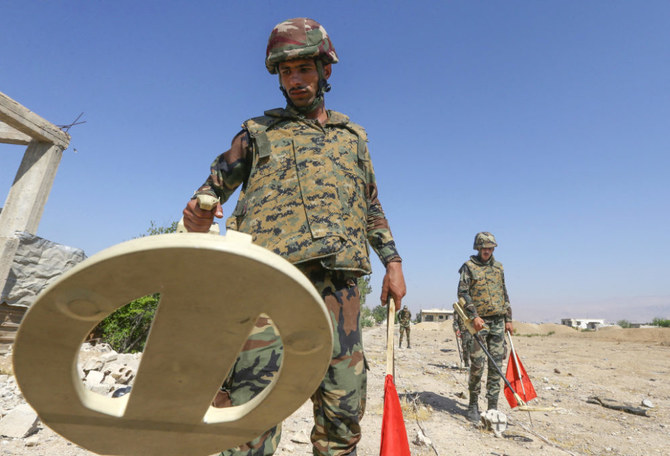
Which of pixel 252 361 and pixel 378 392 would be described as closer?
pixel 252 361

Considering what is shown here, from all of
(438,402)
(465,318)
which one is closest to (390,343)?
(465,318)

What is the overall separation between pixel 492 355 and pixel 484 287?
941mm

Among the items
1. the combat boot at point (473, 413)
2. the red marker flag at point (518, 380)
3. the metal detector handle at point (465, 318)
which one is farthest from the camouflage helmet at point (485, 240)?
the combat boot at point (473, 413)

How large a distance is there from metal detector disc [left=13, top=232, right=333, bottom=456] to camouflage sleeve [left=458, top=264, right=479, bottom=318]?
472 centimetres

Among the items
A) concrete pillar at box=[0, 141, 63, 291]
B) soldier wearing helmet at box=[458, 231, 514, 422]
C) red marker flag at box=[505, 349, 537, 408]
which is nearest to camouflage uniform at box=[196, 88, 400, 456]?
soldier wearing helmet at box=[458, 231, 514, 422]

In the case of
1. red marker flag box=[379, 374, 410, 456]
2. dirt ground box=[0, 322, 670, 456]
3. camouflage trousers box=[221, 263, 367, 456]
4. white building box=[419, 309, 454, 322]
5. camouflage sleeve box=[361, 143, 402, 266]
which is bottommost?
dirt ground box=[0, 322, 670, 456]

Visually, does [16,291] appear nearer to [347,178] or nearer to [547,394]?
[347,178]

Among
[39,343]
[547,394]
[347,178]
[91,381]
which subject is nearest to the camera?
[39,343]

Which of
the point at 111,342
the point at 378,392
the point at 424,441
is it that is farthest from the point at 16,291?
the point at 424,441

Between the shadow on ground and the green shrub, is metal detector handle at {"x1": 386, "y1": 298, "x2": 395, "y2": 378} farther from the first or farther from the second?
the green shrub

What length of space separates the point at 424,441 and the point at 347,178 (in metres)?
2.95

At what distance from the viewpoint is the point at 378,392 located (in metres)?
5.70

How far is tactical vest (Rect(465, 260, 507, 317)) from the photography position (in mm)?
5496

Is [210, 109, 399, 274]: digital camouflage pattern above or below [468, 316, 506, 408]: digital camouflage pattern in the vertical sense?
above
